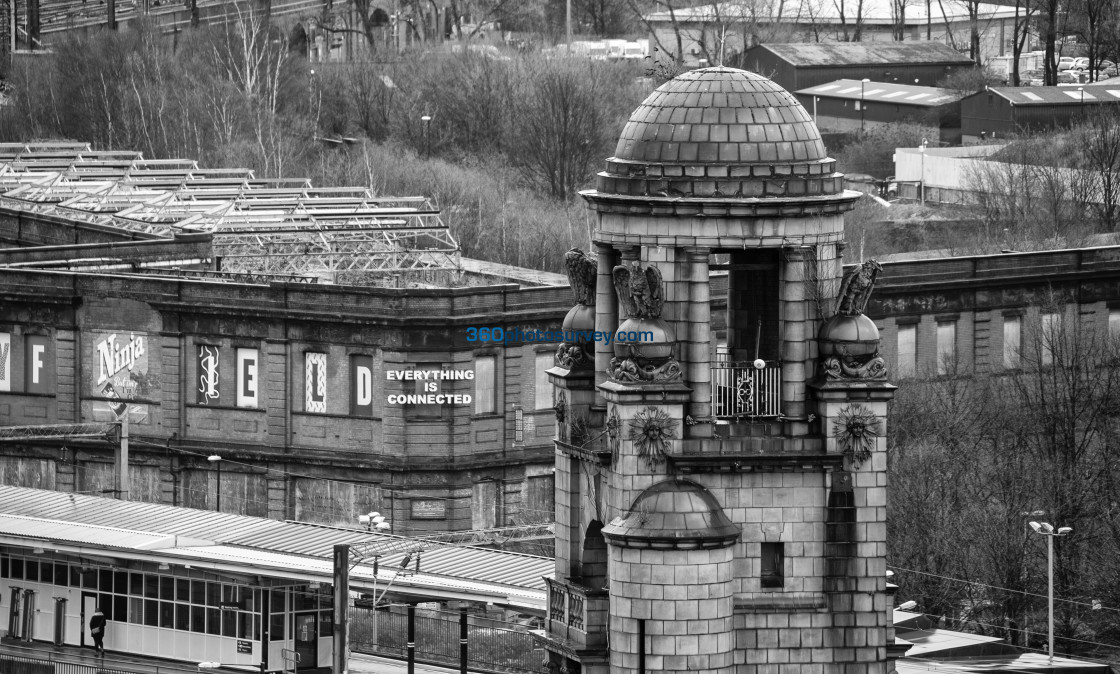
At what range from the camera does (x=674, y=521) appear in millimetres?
37562

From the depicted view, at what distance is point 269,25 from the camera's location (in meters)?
194

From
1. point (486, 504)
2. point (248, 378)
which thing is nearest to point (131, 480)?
point (248, 378)

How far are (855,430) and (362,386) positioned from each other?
57.5 m

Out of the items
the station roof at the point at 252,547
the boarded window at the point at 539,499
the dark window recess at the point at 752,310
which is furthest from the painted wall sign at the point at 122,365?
the dark window recess at the point at 752,310

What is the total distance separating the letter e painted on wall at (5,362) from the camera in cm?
10112

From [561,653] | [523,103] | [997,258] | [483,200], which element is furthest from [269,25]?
[561,653]

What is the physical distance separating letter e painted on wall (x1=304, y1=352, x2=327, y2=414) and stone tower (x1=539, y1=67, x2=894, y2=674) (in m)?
56.5

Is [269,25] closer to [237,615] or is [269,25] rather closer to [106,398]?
[106,398]

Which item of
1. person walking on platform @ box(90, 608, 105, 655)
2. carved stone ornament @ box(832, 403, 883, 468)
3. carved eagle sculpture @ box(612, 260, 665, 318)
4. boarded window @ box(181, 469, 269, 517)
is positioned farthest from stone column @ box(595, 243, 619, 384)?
boarded window @ box(181, 469, 269, 517)

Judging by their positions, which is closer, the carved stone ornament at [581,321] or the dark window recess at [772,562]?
the dark window recess at [772,562]

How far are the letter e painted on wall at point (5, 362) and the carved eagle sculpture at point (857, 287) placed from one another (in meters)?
66.4

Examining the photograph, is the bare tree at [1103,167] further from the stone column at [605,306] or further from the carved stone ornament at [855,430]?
the carved stone ornament at [855,430]

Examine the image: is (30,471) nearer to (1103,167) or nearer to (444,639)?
(444,639)

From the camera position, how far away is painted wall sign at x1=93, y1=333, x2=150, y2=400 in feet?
324
